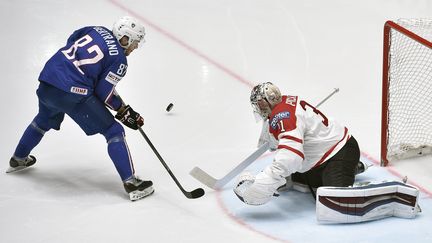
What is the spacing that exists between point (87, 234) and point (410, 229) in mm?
1463

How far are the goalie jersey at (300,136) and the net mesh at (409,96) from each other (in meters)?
0.63

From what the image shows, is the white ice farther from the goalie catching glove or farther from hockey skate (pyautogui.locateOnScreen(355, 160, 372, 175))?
hockey skate (pyautogui.locateOnScreen(355, 160, 372, 175))

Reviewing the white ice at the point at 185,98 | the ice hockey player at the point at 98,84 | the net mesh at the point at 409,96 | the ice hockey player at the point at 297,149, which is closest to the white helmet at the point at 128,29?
the ice hockey player at the point at 98,84

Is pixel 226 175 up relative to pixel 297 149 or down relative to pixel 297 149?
Result: down

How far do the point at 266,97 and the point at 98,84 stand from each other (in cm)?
87

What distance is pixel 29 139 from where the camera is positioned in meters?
3.89

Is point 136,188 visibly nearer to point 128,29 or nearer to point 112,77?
point 112,77

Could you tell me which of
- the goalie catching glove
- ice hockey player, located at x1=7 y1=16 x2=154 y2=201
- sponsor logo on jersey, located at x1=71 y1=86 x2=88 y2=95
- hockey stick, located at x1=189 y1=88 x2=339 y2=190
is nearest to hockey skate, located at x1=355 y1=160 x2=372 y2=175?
hockey stick, located at x1=189 y1=88 x2=339 y2=190

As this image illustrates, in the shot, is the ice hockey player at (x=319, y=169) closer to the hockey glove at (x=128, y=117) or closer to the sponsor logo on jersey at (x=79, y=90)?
the hockey glove at (x=128, y=117)

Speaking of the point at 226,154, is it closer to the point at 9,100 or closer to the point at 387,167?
the point at 387,167

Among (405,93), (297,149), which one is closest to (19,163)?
(297,149)

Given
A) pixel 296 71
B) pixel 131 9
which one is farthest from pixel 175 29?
pixel 296 71

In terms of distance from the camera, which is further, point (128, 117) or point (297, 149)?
point (128, 117)

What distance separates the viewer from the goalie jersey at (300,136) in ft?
10.6
